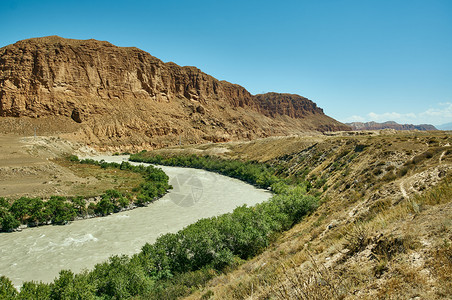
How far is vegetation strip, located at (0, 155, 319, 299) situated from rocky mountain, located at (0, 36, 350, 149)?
8159cm

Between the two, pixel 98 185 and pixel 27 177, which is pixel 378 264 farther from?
pixel 27 177

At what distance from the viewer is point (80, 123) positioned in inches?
3521

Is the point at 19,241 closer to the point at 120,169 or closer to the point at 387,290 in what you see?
the point at 387,290

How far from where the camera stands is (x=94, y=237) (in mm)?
20062

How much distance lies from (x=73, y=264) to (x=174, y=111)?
351 feet

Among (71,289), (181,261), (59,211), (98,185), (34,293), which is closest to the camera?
(34,293)

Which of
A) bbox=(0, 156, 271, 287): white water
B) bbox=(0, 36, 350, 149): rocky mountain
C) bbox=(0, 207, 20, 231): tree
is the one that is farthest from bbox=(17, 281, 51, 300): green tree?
bbox=(0, 36, 350, 149): rocky mountain

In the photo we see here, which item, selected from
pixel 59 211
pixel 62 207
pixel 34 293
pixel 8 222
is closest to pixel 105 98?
pixel 62 207

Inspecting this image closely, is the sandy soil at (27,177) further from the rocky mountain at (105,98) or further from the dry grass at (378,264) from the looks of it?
the rocky mountain at (105,98)

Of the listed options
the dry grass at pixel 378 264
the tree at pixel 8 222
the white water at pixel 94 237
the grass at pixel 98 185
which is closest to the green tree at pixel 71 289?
the dry grass at pixel 378 264

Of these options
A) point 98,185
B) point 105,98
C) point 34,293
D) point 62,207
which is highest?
point 105,98

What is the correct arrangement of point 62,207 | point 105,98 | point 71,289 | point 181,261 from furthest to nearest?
point 105,98
point 62,207
point 181,261
point 71,289

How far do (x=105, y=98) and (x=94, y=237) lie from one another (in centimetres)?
9575

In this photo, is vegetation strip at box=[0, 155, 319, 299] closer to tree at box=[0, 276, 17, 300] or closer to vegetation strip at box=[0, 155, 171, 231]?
tree at box=[0, 276, 17, 300]
